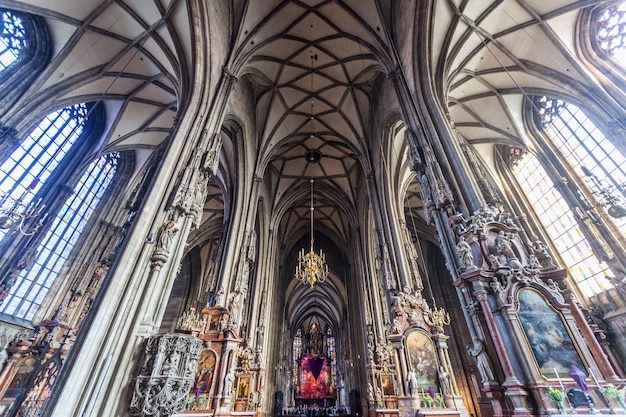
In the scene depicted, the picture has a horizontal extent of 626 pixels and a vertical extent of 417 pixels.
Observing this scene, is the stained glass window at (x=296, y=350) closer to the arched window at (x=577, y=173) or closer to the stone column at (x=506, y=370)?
the arched window at (x=577, y=173)

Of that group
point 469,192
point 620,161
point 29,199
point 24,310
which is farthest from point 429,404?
point 29,199

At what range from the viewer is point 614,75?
927cm

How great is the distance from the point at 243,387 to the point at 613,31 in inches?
808

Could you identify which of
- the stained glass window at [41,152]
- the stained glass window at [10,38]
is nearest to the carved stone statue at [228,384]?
the stained glass window at [41,152]

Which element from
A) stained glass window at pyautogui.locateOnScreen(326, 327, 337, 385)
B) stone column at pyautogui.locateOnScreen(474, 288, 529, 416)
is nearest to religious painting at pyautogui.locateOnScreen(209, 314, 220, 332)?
stone column at pyautogui.locateOnScreen(474, 288, 529, 416)

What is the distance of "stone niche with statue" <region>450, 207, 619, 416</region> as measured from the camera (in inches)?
178

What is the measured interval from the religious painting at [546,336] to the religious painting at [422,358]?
5323 mm

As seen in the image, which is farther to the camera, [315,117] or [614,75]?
[315,117]

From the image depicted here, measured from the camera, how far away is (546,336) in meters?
4.98

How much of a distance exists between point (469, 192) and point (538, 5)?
852 centimetres

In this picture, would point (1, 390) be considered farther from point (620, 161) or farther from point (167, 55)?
point (620, 161)

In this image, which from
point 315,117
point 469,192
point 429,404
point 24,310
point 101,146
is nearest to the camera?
point 469,192

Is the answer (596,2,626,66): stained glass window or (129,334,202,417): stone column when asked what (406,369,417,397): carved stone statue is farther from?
(596,2,626,66): stained glass window

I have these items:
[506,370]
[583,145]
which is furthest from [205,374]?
[583,145]
